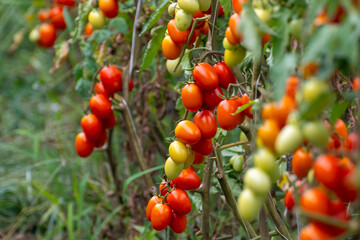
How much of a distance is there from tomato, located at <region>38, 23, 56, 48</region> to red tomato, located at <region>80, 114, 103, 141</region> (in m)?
1.29

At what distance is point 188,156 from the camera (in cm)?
105

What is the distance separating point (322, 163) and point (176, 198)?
0.56 m

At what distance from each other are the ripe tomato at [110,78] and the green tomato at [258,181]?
1.10 meters

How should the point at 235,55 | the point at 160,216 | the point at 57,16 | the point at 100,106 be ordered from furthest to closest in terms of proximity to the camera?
the point at 57,16
the point at 100,106
the point at 160,216
the point at 235,55

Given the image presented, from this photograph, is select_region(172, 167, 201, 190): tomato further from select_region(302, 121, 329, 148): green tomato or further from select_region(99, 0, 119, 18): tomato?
select_region(99, 0, 119, 18): tomato

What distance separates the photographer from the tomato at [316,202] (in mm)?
605

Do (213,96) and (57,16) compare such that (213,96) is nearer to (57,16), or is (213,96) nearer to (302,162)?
(302,162)

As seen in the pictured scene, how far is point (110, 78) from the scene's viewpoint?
5.46 ft

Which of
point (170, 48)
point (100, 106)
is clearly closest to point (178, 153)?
point (170, 48)

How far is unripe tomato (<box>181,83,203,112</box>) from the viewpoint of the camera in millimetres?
1015

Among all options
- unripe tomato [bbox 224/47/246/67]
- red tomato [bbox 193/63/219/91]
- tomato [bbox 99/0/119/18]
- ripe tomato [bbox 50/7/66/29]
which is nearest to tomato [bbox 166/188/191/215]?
red tomato [bbox 193/63/219/91]

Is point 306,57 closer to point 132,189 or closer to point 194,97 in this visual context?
point 194,97

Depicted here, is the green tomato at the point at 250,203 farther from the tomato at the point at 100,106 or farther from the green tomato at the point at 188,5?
the tomato at the point at 100,106

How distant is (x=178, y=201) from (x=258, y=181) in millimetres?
506
